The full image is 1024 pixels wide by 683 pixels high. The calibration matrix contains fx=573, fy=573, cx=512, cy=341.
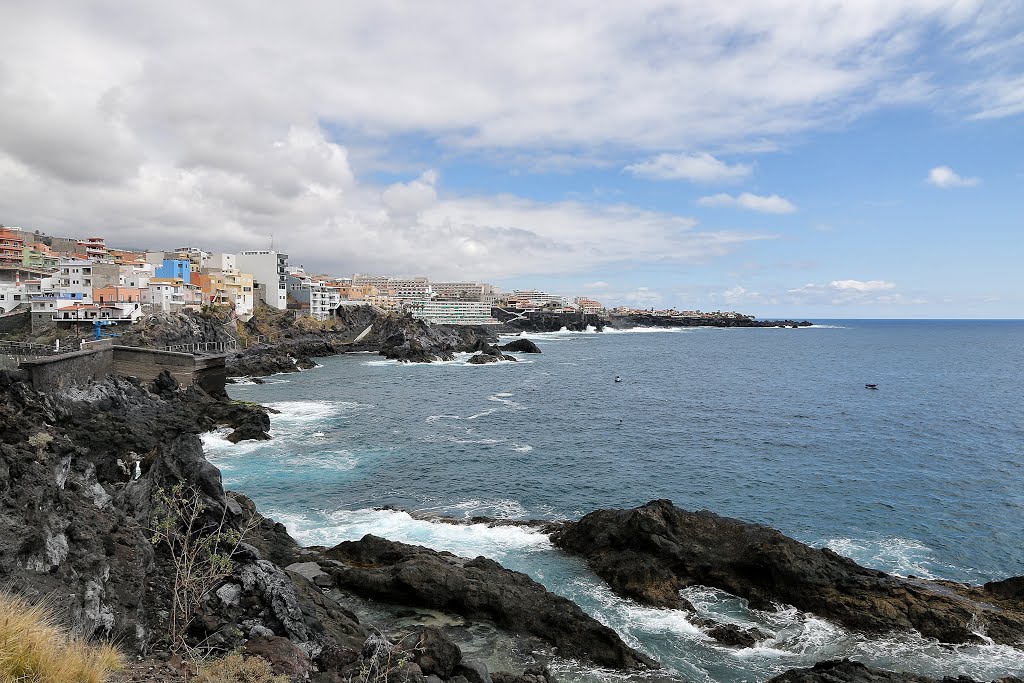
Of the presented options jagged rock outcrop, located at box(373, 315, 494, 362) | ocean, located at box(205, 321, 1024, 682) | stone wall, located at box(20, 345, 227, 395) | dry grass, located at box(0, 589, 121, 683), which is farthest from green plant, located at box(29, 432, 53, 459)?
jagged rock outcrop, located at box(373, 315, 494, 362)

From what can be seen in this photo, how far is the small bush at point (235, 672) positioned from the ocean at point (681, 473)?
827 centimetres

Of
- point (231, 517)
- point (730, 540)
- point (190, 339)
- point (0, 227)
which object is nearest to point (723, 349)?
point (190, 339)

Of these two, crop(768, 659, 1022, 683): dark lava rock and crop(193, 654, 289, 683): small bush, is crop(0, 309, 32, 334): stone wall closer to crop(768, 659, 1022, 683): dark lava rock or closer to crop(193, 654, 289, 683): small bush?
crop(193, 654, 289, 683): small bush

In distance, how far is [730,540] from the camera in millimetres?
21141

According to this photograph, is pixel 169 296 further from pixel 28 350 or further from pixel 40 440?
pixel 40 440

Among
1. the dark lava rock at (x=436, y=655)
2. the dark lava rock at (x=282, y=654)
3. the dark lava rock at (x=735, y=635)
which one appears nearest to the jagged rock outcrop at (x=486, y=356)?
the dark lava rock at (x=735, y=635)

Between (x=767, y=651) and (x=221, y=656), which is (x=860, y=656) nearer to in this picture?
(x=767, y=651)

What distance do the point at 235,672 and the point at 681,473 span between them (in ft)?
96.8

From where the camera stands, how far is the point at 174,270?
4013 inches

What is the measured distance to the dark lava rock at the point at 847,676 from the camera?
13.3m

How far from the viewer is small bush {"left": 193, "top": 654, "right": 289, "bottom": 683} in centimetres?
867

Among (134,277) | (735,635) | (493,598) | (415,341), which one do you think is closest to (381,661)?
(493,598)

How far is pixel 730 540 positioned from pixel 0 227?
14107cm

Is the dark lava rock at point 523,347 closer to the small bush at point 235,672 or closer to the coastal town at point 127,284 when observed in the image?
the coastal town at point 127,284
